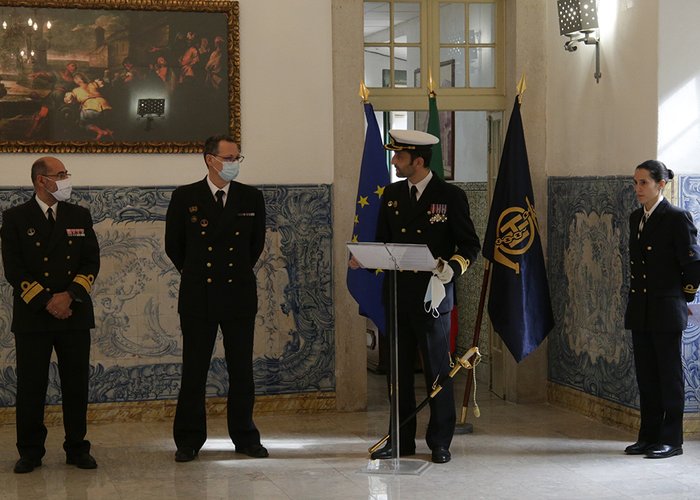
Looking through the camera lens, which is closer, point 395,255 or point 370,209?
point 395,255

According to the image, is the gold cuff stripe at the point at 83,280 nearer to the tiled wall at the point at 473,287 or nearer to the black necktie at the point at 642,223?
the black necktie at the point at 642,223

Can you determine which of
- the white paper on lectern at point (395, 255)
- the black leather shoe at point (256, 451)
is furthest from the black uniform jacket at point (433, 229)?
the black leather shoe at point (256, 451)

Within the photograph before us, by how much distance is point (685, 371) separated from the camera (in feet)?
19.7

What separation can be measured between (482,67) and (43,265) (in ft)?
11.1

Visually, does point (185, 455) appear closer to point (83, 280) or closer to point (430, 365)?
point (83, 280)

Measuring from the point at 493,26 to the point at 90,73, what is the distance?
2.65m

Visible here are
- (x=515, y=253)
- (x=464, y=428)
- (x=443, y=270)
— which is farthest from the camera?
(x=515, y=253)

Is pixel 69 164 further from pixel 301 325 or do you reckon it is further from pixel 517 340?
pixel 517 340

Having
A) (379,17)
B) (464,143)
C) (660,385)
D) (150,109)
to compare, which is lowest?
(660,385)

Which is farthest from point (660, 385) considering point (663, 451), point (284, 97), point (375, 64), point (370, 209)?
point (375, 64)

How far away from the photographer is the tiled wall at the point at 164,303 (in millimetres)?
6738

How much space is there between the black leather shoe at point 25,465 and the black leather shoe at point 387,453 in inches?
66.3

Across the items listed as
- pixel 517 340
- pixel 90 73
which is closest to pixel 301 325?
pixel 517 340

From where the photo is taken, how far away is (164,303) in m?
6.83
